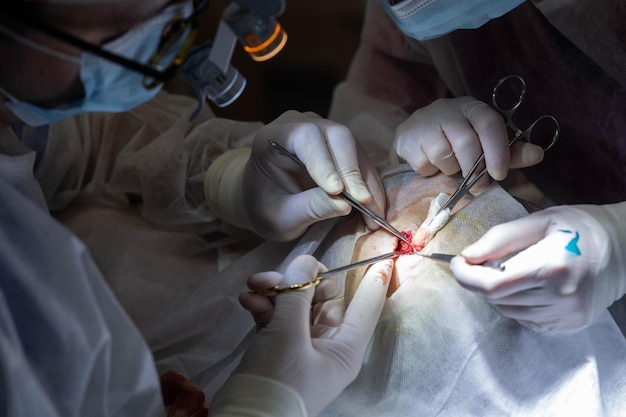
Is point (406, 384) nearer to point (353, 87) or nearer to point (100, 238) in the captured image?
point (100, 238)

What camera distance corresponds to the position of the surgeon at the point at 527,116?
3.69 feet

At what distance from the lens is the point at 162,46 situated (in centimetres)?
111

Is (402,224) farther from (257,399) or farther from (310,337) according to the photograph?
(257,399)

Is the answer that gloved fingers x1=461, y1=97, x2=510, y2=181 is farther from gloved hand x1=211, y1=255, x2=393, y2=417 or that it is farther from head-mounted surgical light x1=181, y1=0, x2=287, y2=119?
head-mounted surgical light x1=181, y1=0, x2=287, y2=119

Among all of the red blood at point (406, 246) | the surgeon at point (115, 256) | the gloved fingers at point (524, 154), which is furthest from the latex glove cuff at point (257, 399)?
the gloved fingers at point (524, 154)

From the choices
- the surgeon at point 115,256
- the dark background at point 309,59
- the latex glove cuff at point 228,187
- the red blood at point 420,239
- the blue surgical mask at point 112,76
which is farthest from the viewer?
the dark background at point 309,59

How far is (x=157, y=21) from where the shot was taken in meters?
1.07

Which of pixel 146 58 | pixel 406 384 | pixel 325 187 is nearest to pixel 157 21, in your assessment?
pixel 146 58

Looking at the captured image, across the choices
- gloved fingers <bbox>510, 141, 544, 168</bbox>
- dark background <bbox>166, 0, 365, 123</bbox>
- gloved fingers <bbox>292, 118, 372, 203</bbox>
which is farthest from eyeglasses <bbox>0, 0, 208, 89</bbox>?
dark background <bbox>166, 0, 365, 123</bbox>

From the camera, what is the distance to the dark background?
9.87 ft

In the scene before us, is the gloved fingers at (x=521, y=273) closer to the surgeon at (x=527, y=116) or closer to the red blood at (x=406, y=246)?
the surgeon at (x=527, y=116)

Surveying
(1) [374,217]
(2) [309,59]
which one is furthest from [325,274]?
(2) [309,59]

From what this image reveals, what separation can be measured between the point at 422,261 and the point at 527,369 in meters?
0.29

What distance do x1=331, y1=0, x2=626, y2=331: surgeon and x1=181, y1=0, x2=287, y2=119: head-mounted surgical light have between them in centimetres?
24
